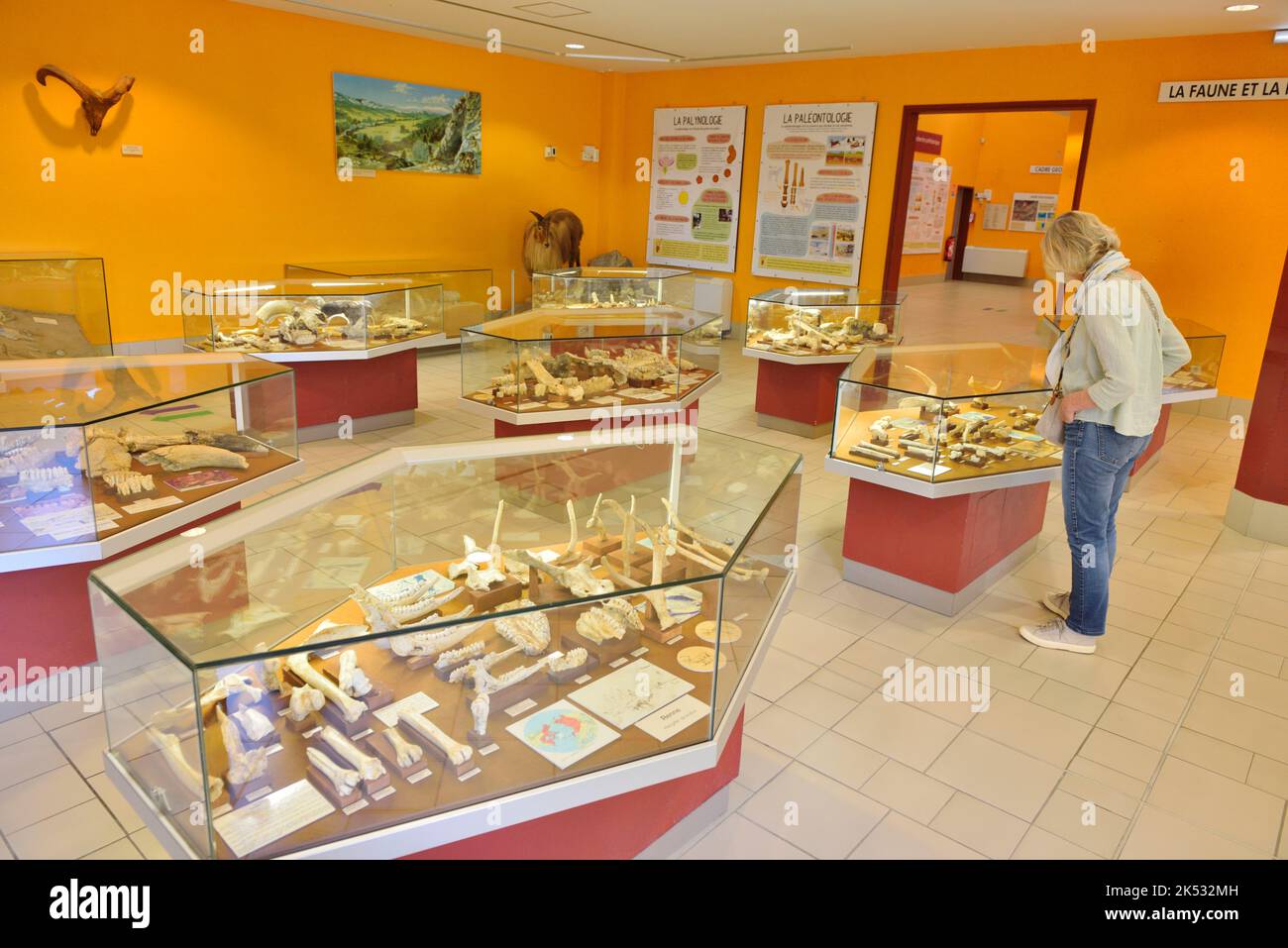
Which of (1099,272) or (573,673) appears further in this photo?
(1099,272)

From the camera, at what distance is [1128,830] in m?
2.84

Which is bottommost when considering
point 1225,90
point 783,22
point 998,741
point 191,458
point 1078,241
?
point 998,741

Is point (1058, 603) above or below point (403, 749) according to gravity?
below

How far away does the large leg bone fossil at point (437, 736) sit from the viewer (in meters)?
1.97

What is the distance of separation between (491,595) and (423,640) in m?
0.44

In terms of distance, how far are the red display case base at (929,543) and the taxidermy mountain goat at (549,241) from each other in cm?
755

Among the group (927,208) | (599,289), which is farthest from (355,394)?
(927,208)

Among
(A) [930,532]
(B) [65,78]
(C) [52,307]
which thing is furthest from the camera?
(B) [65,78]

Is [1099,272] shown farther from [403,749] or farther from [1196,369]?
[1196,369]

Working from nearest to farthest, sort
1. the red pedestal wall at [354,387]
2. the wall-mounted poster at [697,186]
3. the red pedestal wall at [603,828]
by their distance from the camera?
the red pedestal wall at [603,828], the red pedestal wall at [354,387], the wall-mounted poster at [697,186]

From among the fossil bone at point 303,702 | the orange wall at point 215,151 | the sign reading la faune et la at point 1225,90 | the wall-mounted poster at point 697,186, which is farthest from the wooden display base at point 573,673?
the wall-mounted poster at point 697,186

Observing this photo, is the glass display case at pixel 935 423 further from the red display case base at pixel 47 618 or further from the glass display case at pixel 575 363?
the red display case base at pixel 47 618

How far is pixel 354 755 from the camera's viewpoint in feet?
6.27
